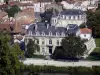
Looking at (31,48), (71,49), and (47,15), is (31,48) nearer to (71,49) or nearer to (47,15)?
(71,49)

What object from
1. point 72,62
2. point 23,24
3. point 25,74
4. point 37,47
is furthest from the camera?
point 23,24

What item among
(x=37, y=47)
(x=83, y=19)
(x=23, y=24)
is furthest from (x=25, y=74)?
(x=83, y=19)

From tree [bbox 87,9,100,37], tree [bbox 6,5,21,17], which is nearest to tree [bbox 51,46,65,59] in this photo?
tree [bbox 87,9,100,37]

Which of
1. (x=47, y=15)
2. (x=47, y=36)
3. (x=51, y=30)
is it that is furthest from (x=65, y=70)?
(x=47, y=15)

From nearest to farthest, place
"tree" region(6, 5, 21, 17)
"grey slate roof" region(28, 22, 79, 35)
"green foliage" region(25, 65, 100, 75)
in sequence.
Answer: "green foliage" region(25, 65, 100, 75), "grey slate roof" region(28, 22, 79, 35), "tree" region(6, 5, 21, 17)

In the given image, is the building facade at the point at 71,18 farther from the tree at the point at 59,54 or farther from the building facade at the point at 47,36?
the tree at the point at 59,54

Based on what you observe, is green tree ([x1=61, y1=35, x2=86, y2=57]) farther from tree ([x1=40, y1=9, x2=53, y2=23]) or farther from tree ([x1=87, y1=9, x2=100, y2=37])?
tree ([x1=40, y1=9, x2=53, y2=23])

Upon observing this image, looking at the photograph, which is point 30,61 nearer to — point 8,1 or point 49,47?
point 49,47
